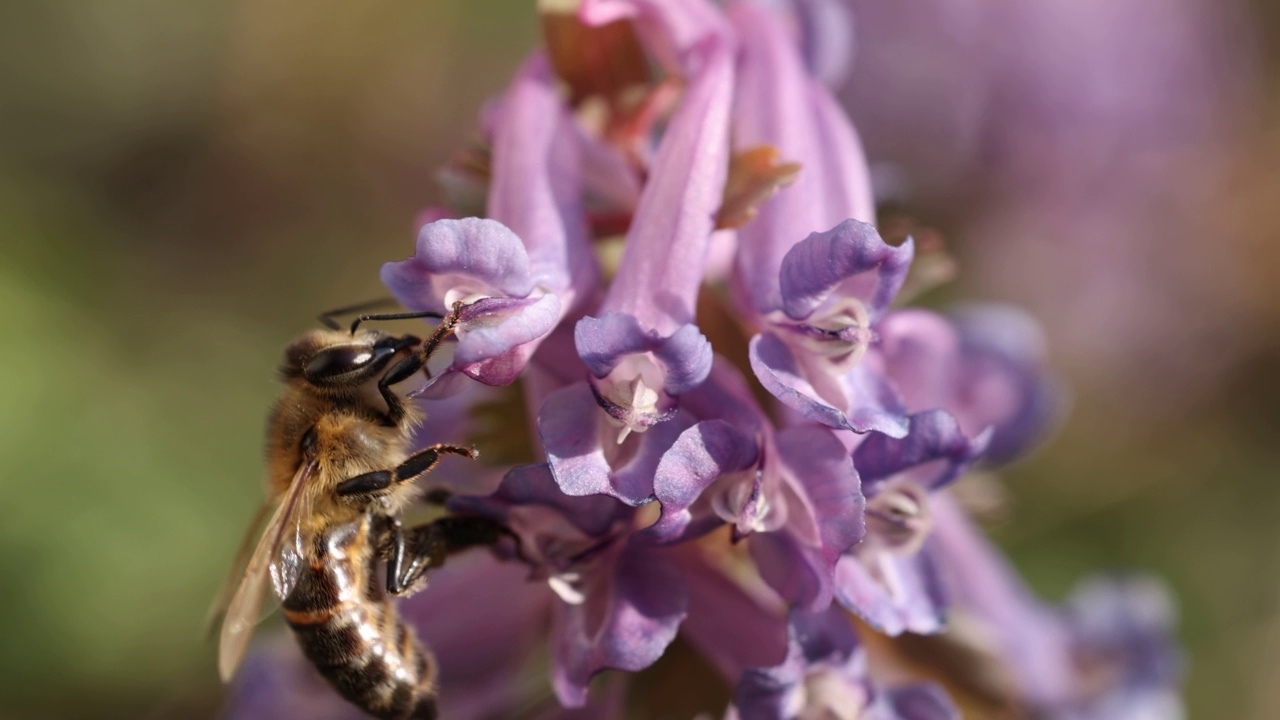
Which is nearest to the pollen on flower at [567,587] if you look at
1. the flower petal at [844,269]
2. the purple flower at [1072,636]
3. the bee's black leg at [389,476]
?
the bee's black leg at [389,476]

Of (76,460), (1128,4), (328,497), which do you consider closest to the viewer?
(328,497)

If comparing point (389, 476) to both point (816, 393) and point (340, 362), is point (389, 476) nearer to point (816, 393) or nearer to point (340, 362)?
point (340, 362)

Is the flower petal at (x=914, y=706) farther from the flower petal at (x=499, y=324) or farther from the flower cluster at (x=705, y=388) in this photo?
the flower petal at (x=499, y=324)

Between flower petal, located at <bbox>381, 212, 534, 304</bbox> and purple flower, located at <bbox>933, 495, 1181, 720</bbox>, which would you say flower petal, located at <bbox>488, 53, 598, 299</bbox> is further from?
purple flower, located at <bbox>933, 495, 1181, 720</bbox>

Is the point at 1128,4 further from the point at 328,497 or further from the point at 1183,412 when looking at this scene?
the point at 328,497

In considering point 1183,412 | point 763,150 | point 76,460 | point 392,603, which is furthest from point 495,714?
point 1183,412

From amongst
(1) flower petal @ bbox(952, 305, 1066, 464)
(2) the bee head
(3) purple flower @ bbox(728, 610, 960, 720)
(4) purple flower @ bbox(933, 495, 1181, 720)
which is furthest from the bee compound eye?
(1) flower petal @ bbox(952, 305, 1066, 464)

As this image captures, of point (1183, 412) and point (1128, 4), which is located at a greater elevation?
point (1128, 4)
